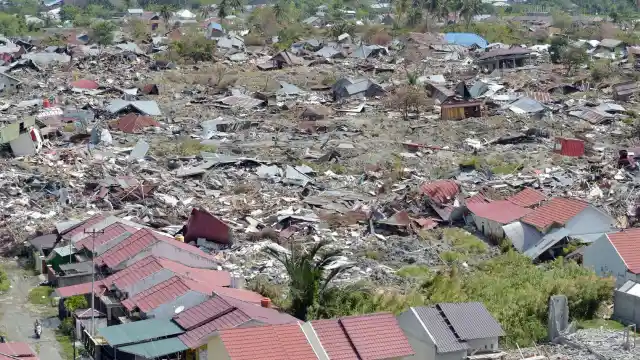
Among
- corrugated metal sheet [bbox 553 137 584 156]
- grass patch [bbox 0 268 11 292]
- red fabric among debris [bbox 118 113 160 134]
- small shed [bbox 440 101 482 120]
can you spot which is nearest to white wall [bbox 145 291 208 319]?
grass patch [bbox 0 268 11 292]

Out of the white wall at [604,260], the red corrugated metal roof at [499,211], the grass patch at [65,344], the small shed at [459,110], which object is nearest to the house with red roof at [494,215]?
the red corrugated metal roof at [499,211]

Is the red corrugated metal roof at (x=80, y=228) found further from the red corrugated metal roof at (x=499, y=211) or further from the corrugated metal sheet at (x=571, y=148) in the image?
the corrugated metal sheet at (x=571, y=148)

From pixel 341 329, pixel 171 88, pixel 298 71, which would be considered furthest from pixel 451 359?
pixel 298 71

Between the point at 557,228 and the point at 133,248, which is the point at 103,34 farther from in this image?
the point at 557,228

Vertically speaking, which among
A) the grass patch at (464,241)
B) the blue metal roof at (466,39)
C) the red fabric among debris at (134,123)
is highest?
the grass patch at (464,241)

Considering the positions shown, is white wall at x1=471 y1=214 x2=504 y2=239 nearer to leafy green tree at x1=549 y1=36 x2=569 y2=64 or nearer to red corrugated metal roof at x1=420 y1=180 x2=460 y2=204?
red corrugated metal roof at x1=420 y1=180 x2=460 y2=204

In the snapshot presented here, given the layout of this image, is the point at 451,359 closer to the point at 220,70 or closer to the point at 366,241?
the point at 366,241
